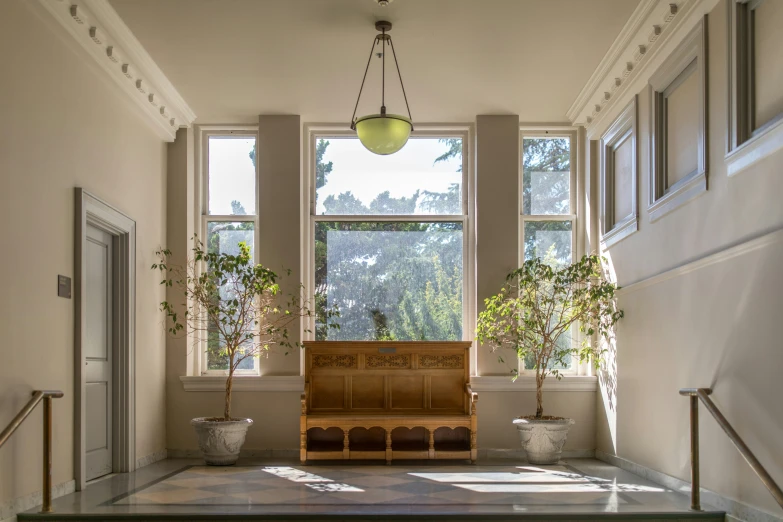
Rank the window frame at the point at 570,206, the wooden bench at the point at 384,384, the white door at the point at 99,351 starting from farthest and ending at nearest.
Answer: the window frame at the point at 570,206, the wooden bench at the point at 384,384, the white door at the point at 99,351

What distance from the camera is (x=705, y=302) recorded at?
18.0 feet

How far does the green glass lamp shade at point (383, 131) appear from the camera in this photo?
→ 626 centimetres

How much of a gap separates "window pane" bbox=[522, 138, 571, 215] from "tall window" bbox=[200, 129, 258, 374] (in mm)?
3038

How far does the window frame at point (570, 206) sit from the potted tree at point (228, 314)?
2266 millimetres

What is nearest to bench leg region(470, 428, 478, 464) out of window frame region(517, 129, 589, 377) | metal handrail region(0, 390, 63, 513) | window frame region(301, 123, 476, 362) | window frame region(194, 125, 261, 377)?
window frame region(517, 129, 589, 377)

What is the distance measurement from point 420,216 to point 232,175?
216 centimetres

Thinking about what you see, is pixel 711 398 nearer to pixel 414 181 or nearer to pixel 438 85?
pixel 438 85

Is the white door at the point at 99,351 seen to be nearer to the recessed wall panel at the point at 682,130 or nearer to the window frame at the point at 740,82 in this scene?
the recessed wall panel at the point at 682,130

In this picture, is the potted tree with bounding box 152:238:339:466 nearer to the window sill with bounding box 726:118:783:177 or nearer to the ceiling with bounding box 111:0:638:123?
the ceiling with bounding box 111:0:638:123

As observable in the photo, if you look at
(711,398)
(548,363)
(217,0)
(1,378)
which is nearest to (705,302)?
(711,398)

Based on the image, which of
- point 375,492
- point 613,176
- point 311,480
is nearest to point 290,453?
point 311,480

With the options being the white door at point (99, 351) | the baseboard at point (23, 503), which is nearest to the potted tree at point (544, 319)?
the white door at point (99, 351)

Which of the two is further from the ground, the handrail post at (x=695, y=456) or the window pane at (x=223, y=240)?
the window pane at (x=223, y=240)

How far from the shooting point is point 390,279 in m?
9.01
